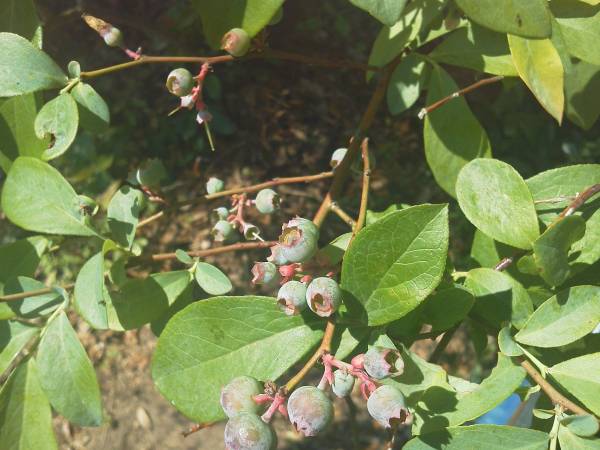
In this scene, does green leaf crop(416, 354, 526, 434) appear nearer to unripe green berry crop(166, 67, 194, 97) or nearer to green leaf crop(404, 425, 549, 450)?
green leaf crop(404, 425, 549, 450)

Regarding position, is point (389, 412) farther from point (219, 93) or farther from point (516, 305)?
point (219, 93)

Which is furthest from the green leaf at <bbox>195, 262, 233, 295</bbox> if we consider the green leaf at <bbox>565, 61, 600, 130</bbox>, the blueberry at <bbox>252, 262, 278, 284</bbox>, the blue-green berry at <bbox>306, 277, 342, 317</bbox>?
the green leaf at <bbox>565, 61, 600, 130</bbox>

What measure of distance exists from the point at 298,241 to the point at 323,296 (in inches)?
2.8

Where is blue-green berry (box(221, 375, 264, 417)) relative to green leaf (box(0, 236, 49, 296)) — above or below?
above

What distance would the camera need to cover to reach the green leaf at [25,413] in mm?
815

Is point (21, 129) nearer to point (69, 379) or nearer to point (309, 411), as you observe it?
point (69, 379)

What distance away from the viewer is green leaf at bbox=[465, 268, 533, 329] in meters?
0.72

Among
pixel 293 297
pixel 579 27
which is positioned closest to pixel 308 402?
pixel 293 297

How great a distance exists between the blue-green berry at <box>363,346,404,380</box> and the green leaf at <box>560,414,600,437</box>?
18 cm

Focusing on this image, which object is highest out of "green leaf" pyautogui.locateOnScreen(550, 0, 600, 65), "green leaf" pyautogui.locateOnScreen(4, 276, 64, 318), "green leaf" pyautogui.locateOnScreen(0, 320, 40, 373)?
"green leaf" pyautogui.locateOnScreen(550, 0, 600, 65)

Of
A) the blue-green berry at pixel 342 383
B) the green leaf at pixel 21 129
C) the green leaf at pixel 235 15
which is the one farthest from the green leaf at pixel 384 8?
the green leaf at pixel 21 129

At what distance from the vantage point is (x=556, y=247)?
65 centimetres

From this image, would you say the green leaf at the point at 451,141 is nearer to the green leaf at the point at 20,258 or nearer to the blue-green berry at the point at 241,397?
the blue-green berry at the point at 241,397

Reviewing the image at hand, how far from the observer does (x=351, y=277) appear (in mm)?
668
